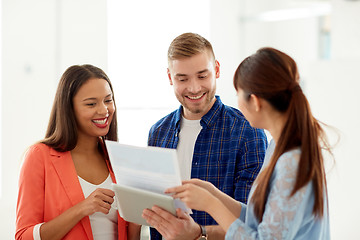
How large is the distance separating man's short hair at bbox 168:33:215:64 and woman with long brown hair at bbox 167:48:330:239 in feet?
1.81

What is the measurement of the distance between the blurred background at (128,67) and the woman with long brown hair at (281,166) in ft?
3.35

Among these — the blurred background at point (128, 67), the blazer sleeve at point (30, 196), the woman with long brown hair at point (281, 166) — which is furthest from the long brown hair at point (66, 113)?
the blurred background at point (128, 67)

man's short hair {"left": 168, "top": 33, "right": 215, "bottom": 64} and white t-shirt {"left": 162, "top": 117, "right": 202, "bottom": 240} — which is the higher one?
man's short hair {"left": 168, "top": 33, "right": 215, "bottom": 64}

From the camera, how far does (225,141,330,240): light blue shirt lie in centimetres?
118

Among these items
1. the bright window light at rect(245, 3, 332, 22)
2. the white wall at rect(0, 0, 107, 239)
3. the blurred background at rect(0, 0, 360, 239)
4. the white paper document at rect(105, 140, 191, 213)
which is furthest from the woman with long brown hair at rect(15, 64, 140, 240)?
the bright window light at rect(245, 3, 332, 22)

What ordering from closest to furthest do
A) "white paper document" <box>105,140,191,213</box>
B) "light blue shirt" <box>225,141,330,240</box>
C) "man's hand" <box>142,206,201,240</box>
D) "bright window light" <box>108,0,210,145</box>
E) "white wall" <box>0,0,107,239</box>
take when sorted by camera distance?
1. "light blue shirt" <box>225,141,330,240</box>
2. "white paper document" <box>105,140,191,213</box>
3. "man's hand" <box>142,206,201,240</box>
4. "white wall" <box>0,0,107,239</box>
5. "bright window light" <box>108,0,210,145</box>

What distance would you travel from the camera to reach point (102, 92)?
1.86 meters

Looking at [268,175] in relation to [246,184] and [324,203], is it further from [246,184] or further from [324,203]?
[246,184]

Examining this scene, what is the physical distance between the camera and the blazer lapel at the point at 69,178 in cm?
172

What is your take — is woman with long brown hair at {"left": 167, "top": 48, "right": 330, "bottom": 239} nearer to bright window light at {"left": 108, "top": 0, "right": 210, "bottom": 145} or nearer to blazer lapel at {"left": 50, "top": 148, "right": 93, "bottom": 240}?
blazer lapel at {"left": 50, "top": 148, "right": 93, "bottom": 240}

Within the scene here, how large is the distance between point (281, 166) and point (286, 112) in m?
0.17

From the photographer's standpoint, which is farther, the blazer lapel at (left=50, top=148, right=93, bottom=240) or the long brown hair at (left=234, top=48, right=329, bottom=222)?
the blazer lapel at (left=50, top=148, right=93, bottom=240)

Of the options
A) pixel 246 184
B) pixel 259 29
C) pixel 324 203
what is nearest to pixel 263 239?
pixel 324 203

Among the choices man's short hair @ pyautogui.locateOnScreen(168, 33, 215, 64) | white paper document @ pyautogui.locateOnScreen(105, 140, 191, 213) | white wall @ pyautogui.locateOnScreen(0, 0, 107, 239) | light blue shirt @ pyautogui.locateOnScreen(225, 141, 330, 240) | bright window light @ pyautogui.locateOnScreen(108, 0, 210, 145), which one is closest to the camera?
light blue shirt @ pyautogui.locateOnScreen(225, 141, 330, 240)
